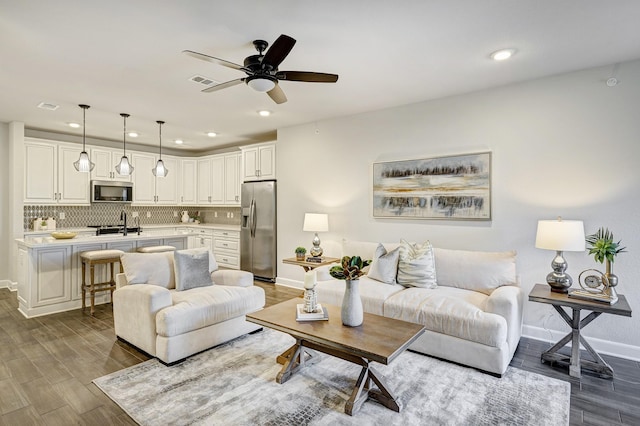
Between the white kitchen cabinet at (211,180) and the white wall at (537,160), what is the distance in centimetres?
364

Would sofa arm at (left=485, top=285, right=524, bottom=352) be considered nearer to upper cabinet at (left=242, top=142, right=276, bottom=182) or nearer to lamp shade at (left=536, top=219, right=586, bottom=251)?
lamp shade at (left=536, top=219, right=586, bottom=251)

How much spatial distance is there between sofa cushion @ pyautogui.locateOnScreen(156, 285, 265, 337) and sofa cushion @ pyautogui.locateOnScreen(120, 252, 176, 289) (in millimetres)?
181

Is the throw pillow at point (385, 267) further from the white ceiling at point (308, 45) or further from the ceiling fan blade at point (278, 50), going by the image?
the ceiling fan blade at point (278, 50)

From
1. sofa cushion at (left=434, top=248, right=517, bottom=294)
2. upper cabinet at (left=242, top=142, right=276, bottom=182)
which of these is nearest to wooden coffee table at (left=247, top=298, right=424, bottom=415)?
sofa cushion at (left=434, top=248, right=517, bottom=294)

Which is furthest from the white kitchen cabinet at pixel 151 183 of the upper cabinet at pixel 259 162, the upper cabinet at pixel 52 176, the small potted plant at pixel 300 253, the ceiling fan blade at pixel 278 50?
the ceiling fan blade at pixel 278 50

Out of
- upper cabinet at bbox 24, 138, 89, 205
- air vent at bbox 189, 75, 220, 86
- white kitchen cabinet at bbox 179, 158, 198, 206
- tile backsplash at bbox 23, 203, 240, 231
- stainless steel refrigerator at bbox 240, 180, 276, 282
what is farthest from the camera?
white kitchen cabinet at bbox 179, 158, 198, 206

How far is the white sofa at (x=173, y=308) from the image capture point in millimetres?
2869

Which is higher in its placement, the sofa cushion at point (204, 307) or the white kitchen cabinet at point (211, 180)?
the white kitchen cabinet at point (211, 180)

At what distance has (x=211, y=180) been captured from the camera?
7.54 meters

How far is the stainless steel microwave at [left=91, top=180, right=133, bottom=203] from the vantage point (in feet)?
20.8

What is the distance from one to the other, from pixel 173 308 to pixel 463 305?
252cm

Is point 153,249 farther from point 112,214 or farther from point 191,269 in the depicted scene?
point 112,214

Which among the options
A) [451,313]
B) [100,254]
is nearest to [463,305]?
[451,313]

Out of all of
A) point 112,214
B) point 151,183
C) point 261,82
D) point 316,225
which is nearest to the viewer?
point 261,82
